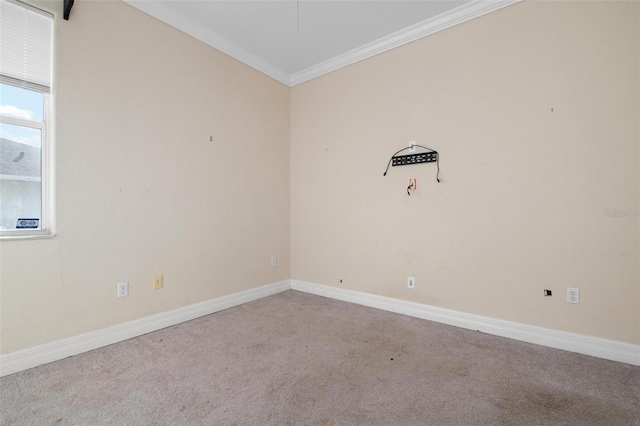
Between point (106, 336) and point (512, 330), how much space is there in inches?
130

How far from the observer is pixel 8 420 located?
141 centimetres

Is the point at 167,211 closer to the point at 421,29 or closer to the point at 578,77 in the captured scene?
the point at 421,29

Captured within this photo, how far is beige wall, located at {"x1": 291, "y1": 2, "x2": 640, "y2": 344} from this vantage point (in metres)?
2.07

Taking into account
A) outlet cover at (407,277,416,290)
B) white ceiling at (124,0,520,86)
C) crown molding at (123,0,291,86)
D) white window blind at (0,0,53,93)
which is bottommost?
outlet cover at (407,277,416,290)

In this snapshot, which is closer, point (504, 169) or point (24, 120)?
point (24, 120)

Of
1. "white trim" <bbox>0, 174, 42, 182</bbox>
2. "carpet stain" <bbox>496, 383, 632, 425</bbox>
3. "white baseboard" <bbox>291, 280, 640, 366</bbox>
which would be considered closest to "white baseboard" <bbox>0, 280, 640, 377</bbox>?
"white baseboard" <bbox>291, 280, 640, 366</bbox>

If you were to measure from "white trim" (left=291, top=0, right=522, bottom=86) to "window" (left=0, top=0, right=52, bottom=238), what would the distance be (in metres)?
2.54

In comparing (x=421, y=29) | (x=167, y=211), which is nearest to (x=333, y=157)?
(x=421, y=29)

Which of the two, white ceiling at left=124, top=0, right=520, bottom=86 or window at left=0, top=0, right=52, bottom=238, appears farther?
white ceiling at left=124, top=0, right=520, bottom=86

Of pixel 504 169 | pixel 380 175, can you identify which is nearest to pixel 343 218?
pixel 380 175

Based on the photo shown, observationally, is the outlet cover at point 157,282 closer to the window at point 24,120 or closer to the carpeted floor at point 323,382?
the carpeted floor at point 323,382

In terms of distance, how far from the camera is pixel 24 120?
1974 mm

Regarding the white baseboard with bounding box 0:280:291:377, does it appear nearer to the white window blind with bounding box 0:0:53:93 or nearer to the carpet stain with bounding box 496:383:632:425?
the white window blind with bounding box 0:0:53:93

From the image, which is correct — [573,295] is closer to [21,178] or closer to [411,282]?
[411,282]
